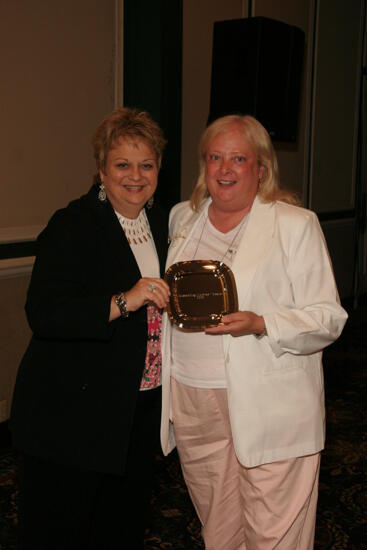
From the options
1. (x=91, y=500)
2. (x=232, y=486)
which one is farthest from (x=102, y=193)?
(x=232, y=486)

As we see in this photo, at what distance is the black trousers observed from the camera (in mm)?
1974

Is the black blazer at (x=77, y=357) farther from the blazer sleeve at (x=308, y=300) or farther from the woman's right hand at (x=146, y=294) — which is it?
the blazer sleeve at (x=308, y=300)

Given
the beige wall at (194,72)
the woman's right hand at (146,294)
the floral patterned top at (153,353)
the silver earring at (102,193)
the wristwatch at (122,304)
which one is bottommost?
the floral patterned top at (153,353)

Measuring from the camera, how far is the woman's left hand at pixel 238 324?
1.92 metres

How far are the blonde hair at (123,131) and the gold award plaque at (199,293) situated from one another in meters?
0.38

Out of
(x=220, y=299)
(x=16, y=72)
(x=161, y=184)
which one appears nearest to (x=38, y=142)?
(x=16, y=72)

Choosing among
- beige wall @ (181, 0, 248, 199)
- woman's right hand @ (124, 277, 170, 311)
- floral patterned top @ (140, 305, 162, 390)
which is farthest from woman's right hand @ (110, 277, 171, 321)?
beige wall @ (181, 0, 248, 199)

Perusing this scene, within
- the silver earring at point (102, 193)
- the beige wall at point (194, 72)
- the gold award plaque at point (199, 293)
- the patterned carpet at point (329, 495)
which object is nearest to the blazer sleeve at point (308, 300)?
the gold award plaque at point (199, 293)

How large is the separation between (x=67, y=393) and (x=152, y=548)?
42.6 inches

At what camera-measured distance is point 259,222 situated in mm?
2098

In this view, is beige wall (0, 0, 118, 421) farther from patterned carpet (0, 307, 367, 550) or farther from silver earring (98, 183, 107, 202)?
silver earring (98, 183, 107, 202)

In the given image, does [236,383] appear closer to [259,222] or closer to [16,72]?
[259,222]

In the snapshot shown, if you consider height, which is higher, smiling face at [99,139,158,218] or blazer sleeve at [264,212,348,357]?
smiling face at [99,139,158,218]

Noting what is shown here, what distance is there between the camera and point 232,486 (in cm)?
221
